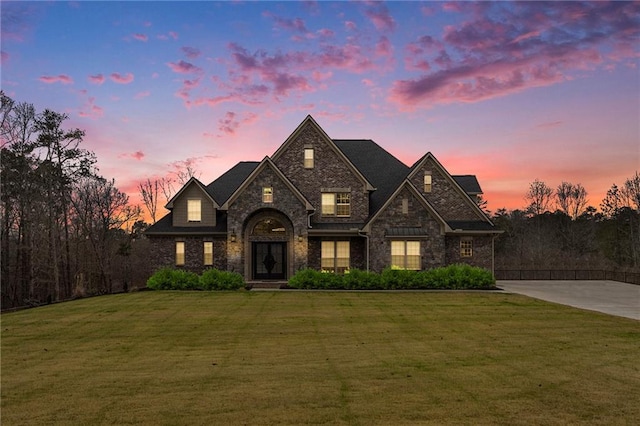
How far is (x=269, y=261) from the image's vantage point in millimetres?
30438

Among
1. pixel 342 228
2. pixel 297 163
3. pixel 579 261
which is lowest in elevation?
pixel 579 261

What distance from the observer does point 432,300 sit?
2161cm

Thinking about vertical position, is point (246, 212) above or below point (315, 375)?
above

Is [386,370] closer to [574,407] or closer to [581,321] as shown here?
[574,407]

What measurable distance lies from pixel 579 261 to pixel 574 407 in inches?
1963

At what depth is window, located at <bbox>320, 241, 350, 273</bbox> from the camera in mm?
30250

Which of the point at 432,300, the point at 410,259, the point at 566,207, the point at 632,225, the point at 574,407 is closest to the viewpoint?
the point at 574,407

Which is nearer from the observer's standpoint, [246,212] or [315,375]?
[315,375]

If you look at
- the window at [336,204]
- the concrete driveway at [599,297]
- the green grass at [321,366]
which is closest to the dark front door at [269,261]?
the window at [336,204]

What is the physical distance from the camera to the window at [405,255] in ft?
94.0

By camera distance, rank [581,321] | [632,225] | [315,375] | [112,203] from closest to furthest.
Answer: [315,375]
[581,321]
[112,203]
[632,225]

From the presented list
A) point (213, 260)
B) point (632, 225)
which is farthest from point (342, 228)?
point (632, 225)

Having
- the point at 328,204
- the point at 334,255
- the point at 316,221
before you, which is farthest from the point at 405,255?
the point at 316,221

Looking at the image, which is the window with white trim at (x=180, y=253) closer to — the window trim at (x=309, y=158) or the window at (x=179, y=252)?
the window at (x=179, y=252)
